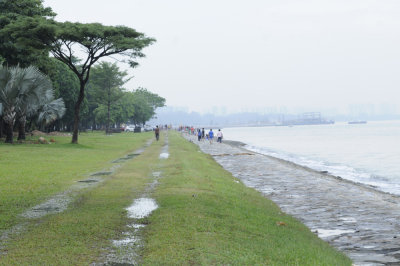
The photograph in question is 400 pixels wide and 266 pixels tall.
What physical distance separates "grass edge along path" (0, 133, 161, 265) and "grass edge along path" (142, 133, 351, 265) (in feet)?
2.41

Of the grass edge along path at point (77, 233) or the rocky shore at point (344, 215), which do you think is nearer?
the grass edge along path at point (77, 233)

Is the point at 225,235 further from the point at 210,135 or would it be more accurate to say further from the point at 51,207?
the point at 210,135

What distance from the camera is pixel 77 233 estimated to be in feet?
26.0

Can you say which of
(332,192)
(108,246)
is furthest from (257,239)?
(332,192)

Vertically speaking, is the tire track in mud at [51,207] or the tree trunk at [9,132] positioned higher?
the tree trunk at [9,132]

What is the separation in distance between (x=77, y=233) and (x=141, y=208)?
2750 mm

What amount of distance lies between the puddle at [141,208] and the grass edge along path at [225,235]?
0.22 m

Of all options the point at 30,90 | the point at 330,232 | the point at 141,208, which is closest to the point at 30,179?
the point at 141,208

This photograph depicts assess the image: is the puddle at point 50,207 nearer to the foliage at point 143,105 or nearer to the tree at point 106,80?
the tree at point 106,80

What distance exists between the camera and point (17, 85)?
108 feet

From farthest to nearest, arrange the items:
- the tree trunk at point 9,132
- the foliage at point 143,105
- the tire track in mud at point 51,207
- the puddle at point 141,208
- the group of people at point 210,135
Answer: the foliage at point 143,105, the group of people at point 210,135, the tree trunk at point 9,132, the puddle at point 141,208, the tire track in mud at point 51,207

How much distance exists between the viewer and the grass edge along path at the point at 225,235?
6617 millimetres

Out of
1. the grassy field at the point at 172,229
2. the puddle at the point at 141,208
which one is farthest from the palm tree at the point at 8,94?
the puddle at the point at 141,208

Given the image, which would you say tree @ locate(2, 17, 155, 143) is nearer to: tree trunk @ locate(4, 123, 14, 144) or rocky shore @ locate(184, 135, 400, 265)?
tree trunk @ locate(4, 123, 14, 144)
